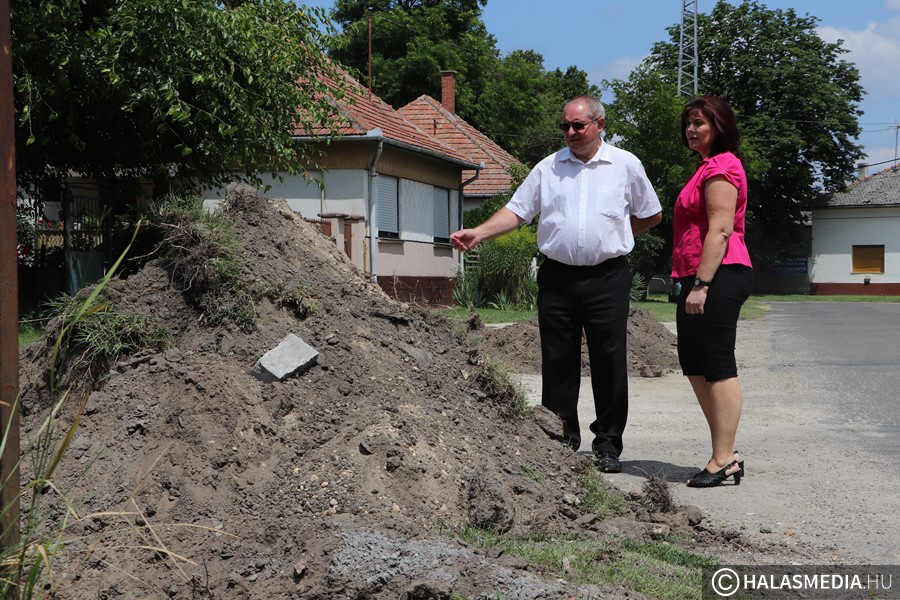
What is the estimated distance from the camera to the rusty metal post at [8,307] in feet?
8.28

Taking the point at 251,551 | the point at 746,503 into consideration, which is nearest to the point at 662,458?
the point at 746,503

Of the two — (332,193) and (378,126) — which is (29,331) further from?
(378,126)

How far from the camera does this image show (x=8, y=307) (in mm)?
2627

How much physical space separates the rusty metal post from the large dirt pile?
218 mm

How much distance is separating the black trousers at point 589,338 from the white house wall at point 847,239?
2185 inches

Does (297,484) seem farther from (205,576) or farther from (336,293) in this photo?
(336,293)

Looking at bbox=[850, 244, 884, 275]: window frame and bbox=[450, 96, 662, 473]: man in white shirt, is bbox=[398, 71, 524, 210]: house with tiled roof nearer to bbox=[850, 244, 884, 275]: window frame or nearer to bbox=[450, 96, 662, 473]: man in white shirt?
bbox=[450, 96, 662, 473]: man in white shirt

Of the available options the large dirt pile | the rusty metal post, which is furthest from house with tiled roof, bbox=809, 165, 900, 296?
the rusty metal post

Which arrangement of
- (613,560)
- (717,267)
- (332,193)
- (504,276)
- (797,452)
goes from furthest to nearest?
(504,276), (332,193), (797,452), (717,267), (613,560)

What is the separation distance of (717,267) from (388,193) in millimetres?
17903

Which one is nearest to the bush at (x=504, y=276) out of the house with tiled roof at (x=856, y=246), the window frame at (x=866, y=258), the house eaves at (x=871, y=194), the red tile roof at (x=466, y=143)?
the red tile roof at (x=466, y=143)

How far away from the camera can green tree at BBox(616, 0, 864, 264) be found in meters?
50.6

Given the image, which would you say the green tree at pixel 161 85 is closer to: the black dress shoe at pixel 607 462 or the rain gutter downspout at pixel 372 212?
the rain gutter downspout at pixel 372 212

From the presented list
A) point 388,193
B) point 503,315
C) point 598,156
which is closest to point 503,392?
point 598,156
